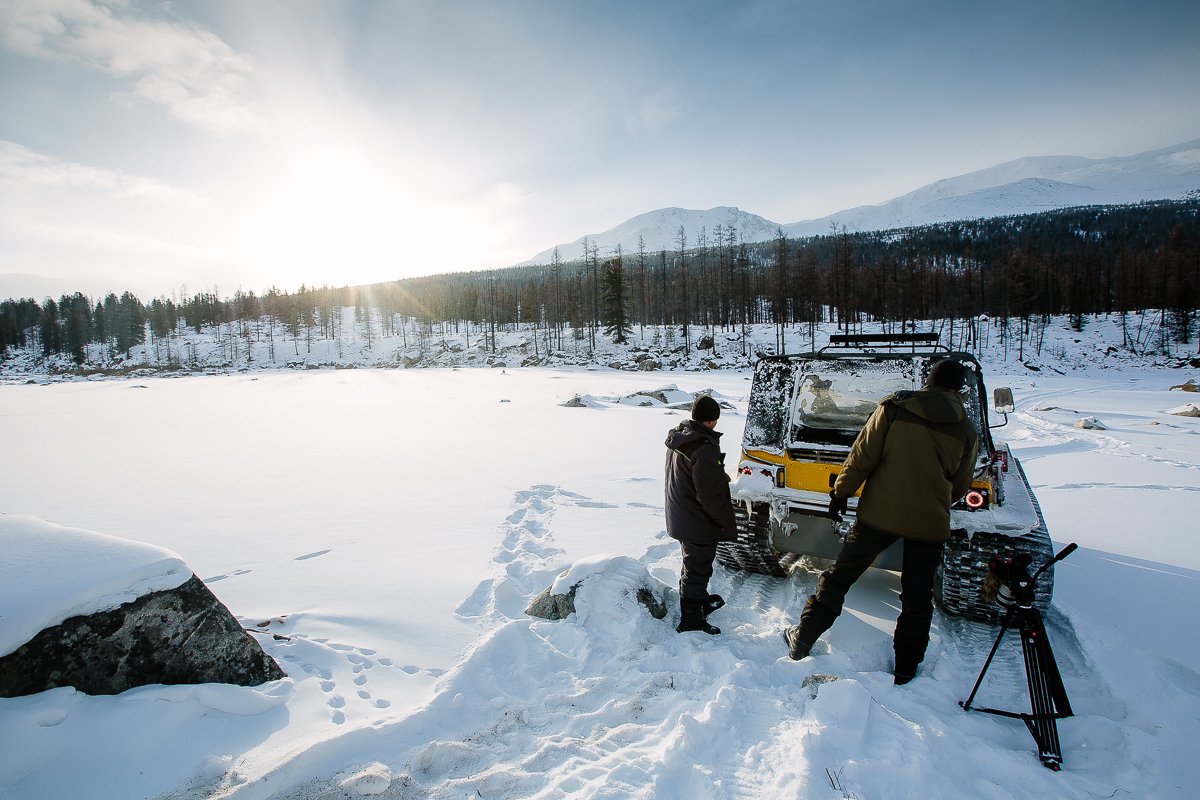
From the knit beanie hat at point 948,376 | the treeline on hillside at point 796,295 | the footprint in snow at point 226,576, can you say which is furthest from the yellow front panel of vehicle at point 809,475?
the treeline on hillside at point 796,295

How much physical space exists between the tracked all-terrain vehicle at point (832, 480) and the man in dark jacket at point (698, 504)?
552 millimetres

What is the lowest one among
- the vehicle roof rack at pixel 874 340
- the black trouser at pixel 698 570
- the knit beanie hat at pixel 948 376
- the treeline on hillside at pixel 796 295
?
the black trouser at pixel 698 570

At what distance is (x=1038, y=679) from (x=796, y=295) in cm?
5419

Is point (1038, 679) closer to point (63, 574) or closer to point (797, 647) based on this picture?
point (797, 647)

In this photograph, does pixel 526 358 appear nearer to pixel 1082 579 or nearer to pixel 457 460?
pixel 457 460

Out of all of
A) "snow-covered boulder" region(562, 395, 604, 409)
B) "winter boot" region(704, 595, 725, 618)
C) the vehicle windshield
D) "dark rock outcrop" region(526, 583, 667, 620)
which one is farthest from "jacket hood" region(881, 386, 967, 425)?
"snow-covered boulder" region(562, 395, 604, 409)

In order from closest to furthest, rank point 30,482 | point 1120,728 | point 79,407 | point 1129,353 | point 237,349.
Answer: point 1120,728, point 30,482, point 79,407, point 1129,353, point 237,349

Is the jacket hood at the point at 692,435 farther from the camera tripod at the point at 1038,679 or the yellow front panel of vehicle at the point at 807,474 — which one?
the camera tripod at the point at 1038,679

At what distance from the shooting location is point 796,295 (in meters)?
51.8

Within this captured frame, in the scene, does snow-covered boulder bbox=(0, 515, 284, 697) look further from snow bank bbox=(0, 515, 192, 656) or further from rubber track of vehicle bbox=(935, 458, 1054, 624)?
rubber track of vehicle bbox=(935, 458, 1054, 624)

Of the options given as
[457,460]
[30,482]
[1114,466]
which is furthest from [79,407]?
[1114,466]

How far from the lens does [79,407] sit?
786 inches

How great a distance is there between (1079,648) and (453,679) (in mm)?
3987

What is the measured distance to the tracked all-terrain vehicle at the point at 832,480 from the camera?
10.7ft
